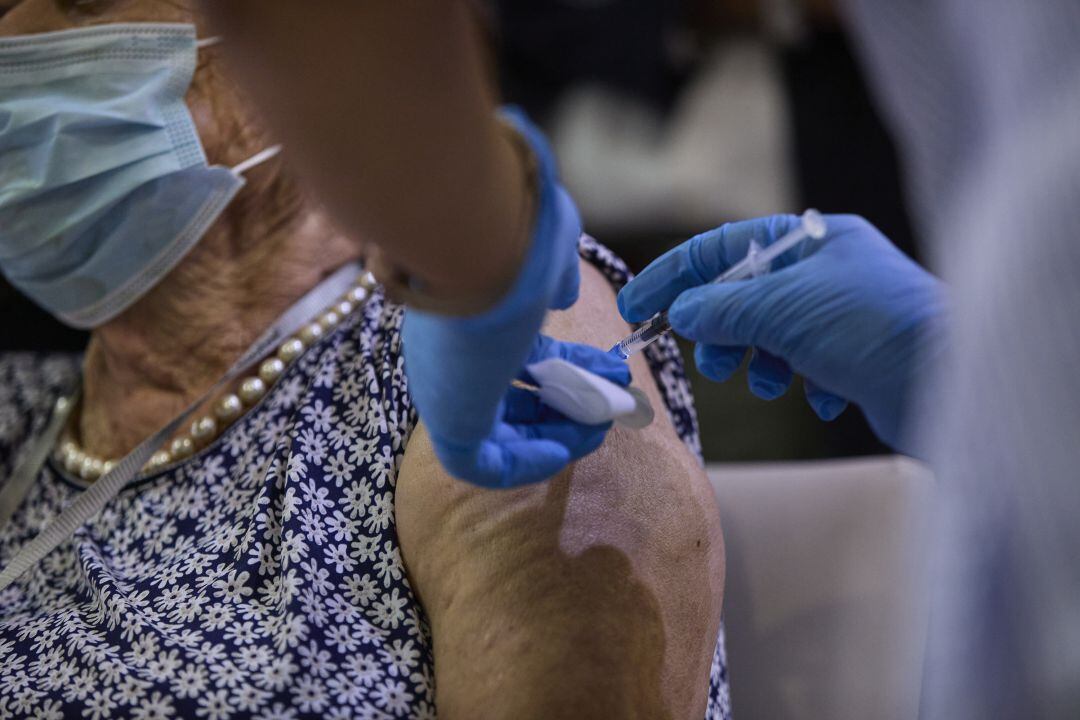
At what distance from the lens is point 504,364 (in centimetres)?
62

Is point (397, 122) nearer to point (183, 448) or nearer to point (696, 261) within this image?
point (696, 261)

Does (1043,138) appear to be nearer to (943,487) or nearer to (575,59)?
(943,487)

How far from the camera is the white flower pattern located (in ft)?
2.67

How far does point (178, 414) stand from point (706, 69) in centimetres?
193

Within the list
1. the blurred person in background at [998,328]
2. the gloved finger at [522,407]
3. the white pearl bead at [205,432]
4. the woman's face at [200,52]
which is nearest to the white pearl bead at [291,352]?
the white pearl bead at [205,432]

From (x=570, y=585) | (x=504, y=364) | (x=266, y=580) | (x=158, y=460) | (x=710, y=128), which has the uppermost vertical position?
(x=504, y=364)

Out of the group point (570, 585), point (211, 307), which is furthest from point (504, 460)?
point (211, 307)

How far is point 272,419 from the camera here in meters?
1.04

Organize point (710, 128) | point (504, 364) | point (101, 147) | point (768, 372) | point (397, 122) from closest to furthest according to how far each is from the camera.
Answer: point (397, 122) → point (504, 364) → point (768, 372) → point (101, 147) → point (710, 128)

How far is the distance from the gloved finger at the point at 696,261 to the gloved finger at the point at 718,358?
51 millimetres

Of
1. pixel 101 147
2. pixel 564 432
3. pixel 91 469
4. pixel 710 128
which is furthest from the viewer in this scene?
pixel 710 128

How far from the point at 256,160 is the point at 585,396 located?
0.58m

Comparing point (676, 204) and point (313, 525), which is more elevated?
point (313, 525)

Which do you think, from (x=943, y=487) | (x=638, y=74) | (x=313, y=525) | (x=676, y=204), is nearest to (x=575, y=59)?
(x=638, y=74)
